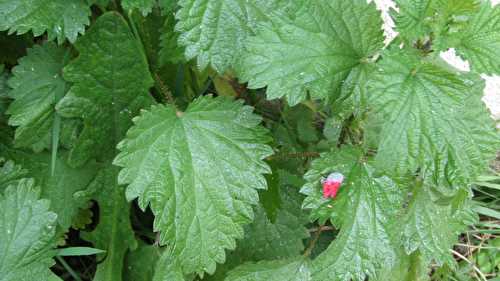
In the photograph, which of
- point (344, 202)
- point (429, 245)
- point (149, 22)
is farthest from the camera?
point (149, 22)

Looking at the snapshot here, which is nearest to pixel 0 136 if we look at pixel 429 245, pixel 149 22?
pixel 149 22

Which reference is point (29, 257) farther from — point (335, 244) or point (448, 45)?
point (448, 45)

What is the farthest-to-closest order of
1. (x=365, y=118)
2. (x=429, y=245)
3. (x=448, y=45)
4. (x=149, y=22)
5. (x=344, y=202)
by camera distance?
(x=149, y=22), (x=365, y=118), (x=429, y=245), (x=344, y=202), (x=448, y=45)

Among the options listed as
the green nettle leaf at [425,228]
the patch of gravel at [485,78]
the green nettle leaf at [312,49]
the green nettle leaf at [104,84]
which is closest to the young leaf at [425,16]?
the green nettle leaf at [312,49]

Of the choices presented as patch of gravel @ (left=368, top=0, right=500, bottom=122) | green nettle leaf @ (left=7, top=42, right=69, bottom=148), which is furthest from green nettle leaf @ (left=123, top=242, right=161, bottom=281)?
patch of gravel @ (left=368, top=0, right=500, bottom=122)

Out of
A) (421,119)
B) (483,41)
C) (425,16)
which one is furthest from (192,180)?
(483,41)

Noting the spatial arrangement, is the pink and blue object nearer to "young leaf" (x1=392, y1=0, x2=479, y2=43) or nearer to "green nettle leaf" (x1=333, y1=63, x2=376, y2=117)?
"green nettle leaf" (x1=333, y1=63, x2=376, y2=117)

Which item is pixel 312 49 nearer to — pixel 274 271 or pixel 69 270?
pixel 274 271

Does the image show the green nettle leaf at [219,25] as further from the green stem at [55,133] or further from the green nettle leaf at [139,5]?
the green stem at [55,133]
